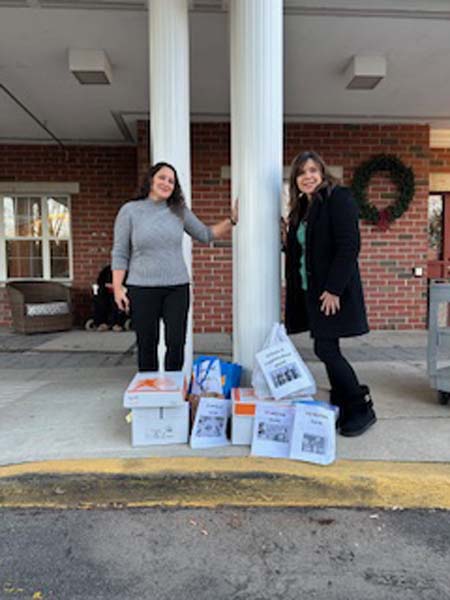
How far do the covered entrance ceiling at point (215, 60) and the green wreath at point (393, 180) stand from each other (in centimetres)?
60

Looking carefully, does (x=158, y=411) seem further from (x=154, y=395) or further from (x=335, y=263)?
(x=335, y=263)

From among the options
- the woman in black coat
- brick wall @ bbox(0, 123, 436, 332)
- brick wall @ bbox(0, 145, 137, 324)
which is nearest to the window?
brick wall @ bbox(0, 145, 137, 324)

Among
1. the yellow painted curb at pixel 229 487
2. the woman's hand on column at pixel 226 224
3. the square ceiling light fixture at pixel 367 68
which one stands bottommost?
the yellow painted curb at pixel 229 487

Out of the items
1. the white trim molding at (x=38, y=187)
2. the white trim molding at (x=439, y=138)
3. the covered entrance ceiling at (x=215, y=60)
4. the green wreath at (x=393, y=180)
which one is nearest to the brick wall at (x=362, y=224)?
the green wreath at (x=393, y=180)

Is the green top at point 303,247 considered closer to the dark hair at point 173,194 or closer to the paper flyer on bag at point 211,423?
the dark hair at point 173,194

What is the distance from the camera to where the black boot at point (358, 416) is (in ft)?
8.57

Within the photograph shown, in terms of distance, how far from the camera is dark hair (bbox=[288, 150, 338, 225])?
2549 mm

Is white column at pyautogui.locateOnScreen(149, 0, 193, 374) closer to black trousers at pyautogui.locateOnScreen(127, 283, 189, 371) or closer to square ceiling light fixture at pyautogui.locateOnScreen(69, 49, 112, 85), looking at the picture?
black trousers at pyautogui.locateOnScreen(127, 283, 189, 371)

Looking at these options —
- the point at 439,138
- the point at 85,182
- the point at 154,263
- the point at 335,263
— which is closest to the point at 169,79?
the point at 154,263

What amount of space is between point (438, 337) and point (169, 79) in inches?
99.6

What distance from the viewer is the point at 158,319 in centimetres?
274

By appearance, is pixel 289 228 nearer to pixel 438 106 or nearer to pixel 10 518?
pixel 10 518

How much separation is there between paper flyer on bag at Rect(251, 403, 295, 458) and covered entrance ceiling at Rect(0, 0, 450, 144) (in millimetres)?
3278

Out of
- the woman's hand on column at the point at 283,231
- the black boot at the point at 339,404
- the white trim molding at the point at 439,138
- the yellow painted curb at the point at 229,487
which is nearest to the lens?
the yellow painted curb at the point at 229,487
